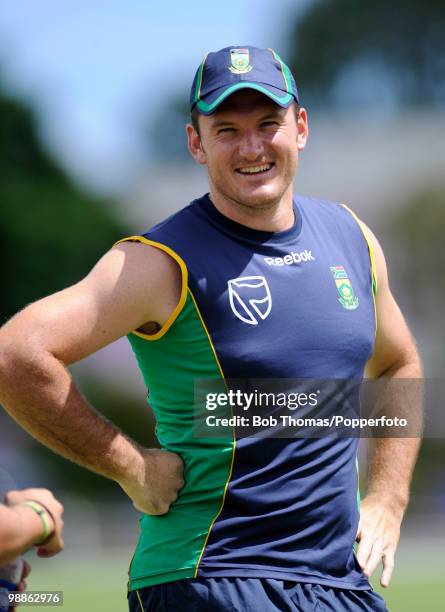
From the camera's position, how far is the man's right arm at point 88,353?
3.88 m

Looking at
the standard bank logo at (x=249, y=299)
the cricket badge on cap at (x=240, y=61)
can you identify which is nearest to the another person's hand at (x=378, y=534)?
the standard bank logo at (x=249, y=299)

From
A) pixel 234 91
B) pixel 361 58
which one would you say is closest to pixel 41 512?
pixel 234 91

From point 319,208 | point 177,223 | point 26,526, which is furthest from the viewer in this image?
point 319,208

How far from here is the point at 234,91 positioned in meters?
4.26

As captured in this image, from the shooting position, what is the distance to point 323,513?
4.12 meters

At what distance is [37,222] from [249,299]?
29.1 m

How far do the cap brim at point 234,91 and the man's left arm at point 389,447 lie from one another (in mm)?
627

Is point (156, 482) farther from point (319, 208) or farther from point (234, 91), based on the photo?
point (234, 91)

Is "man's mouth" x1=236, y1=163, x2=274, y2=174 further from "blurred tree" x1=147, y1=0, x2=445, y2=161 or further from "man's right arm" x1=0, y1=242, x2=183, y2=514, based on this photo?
"blurred tree" x1=147, y1=0, x2=445, y2=161

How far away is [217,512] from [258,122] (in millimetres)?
1351

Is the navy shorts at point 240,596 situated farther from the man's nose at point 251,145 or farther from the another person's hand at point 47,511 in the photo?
the man's nose at point 251,145

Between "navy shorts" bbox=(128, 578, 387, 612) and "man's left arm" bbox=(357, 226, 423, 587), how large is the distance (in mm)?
416

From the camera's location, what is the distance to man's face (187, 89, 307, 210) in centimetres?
430

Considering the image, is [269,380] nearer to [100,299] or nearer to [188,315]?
[188,315]
